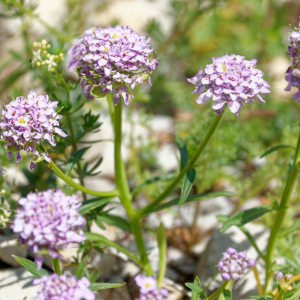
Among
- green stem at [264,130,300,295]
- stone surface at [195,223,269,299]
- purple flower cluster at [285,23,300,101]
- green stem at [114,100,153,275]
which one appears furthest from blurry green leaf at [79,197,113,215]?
purple flower cluster at [285,23,300,101]

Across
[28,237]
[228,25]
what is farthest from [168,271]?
[228,25]

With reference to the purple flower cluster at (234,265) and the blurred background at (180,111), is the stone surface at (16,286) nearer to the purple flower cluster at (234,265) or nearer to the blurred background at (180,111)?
the blurred background at (180,111)

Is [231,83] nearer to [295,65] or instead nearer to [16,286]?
[295,65]

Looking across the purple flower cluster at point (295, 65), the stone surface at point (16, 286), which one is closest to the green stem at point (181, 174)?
the purple flower cluster at point (295, 65)

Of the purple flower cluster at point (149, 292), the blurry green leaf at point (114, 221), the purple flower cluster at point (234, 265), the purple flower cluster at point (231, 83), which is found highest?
the purple flower cluster at point (231, 83)

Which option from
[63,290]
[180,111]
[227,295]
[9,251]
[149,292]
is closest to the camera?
[63,290]

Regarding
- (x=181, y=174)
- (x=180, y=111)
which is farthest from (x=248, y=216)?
(x=180, y=111)
